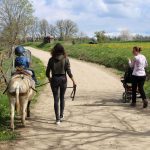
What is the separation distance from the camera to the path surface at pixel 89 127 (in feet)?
30.7

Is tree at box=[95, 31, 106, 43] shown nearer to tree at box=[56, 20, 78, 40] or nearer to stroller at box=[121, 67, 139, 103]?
tree at box=[56, 20, 78, 40]

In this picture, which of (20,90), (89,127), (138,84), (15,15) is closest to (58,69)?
(20,90)

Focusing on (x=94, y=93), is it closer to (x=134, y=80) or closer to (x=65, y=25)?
(x=134, y=80)

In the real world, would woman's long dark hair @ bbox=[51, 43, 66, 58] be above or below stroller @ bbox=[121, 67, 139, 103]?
above

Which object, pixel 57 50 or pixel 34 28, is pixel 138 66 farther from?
pixel 34 28

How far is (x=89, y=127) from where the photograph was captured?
36.5 feet

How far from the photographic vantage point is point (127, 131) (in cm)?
1064

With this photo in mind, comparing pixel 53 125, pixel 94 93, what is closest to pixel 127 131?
pixel 53 125

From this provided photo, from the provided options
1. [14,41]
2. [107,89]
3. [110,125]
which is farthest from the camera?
[14,41]

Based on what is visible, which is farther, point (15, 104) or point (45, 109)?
point (45, 109)

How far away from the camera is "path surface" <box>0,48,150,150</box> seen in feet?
30.7

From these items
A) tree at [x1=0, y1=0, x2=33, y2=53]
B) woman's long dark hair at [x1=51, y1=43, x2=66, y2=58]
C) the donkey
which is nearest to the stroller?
woman's long dark hair at [x1=51, y1=43, x2=66, y2=58]

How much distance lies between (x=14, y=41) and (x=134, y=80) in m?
33.9

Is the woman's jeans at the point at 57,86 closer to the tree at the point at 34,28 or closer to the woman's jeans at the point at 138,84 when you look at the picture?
the woman's jeans at the point at 138,84
